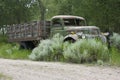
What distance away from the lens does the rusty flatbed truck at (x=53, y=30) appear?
18.7 m

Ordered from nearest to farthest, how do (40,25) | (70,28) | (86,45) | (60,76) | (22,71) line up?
(60,76) < (22,71) < (86,45) < (70,28) < (40,25)

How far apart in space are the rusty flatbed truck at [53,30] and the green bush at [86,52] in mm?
2258

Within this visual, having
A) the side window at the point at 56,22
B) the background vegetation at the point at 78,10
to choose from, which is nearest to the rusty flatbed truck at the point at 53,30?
the side window at the point at 56,22

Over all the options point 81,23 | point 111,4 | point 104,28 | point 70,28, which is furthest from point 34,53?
point 104,28

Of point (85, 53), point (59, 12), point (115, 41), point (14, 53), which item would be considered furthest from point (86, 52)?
point (59, 12)

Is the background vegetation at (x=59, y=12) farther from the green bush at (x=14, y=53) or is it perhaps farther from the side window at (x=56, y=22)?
the side window at (x=56, y=22)

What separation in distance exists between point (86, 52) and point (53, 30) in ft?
19.1

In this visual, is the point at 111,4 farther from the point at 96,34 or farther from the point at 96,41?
the point at 96,41

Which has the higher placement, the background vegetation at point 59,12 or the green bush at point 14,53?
the background vegetation at point 59,12

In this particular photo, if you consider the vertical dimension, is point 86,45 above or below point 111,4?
below

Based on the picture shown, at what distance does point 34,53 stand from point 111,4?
279 inches

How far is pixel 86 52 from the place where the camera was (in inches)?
579

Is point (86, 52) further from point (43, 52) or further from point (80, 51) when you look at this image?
point (43, 52)

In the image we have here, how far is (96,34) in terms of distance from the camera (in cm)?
1853
